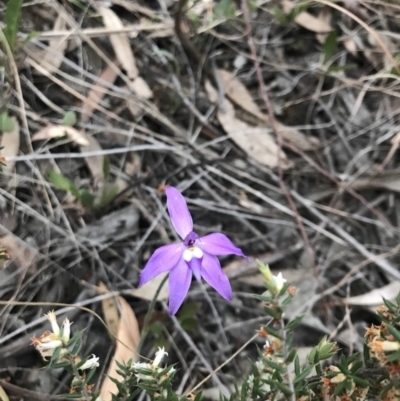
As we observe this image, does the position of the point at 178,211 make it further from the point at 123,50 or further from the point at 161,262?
the point at 123,50

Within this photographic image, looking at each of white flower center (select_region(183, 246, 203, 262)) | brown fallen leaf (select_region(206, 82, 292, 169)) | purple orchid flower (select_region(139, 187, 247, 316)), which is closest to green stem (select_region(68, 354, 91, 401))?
purple orchid flower (select_region(139, 187, 247, 316))

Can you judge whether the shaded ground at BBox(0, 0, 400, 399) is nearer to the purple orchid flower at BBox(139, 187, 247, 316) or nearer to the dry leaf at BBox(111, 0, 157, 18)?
the dry leaf at BBox(111, 0, 157, 18)

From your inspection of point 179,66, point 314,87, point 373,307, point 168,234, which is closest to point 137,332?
point 168,234

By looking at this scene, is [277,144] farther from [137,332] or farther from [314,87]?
[137,332]

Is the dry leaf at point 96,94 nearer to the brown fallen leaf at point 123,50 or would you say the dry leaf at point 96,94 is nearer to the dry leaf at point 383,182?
the brown fallen leaf at point 123,50

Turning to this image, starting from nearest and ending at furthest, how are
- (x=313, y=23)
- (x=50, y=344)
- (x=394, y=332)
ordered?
(x=394, y=332)
(x=50, y=344)
(x=313, y=23)

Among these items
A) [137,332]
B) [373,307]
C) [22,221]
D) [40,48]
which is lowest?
[373,307]

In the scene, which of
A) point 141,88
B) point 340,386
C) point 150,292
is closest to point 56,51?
point 141,88
